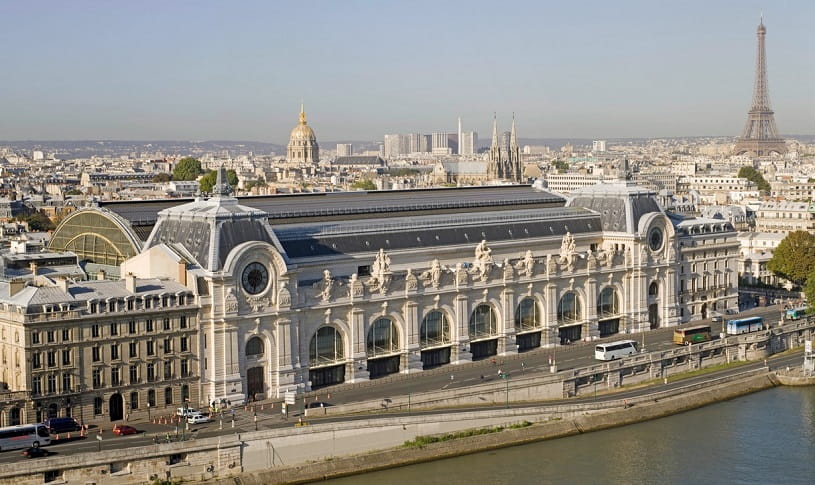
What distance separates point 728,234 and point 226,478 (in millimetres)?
50416

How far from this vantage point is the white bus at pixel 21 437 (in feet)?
172

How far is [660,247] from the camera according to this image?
86000mm

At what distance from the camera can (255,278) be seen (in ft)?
209

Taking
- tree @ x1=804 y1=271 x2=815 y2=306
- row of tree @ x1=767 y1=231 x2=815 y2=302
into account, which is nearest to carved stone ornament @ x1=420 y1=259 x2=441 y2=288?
tree @ x1=804 y1=271 x2=815 y2=306

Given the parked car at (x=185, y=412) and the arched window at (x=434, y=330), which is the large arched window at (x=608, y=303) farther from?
the parked car at (x=185, y=412)

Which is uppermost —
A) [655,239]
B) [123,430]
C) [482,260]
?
[655,239]

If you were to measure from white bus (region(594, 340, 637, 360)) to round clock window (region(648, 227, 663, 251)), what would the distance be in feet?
38.9

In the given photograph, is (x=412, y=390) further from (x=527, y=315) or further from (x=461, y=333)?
(x=527, y=315)

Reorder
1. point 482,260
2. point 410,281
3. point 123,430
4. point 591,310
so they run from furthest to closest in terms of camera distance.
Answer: point 591,310
point 482,260
point 410,281
point 123,430

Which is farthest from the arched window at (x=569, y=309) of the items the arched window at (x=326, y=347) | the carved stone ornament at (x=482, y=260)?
the arched window at (x=326, y=347)

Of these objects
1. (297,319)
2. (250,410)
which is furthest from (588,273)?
(250,410)

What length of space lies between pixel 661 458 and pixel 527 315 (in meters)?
19.3

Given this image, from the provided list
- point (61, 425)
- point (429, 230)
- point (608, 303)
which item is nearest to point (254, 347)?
point (61, 425)

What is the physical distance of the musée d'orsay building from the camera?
194 ft
